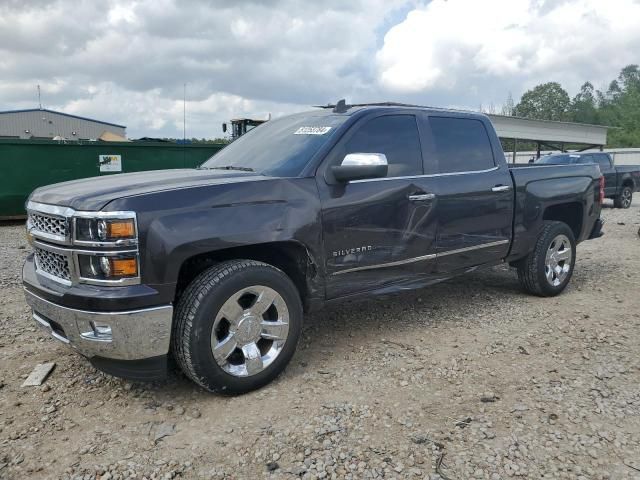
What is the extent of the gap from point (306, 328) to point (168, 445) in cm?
193

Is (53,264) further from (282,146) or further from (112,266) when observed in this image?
(282,146)

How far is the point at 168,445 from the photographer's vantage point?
109 inches

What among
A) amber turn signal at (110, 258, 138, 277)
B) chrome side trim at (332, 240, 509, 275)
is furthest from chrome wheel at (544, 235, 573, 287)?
amber turn signal at (110, 258, 138, 277)

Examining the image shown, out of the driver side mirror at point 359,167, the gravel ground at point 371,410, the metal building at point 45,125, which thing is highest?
the metal building at point 45,125

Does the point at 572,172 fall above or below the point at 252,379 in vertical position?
above

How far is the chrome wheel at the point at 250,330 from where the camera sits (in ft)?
10.3

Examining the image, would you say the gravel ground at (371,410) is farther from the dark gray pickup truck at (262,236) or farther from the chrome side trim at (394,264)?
the chrome side trim at (394,264)

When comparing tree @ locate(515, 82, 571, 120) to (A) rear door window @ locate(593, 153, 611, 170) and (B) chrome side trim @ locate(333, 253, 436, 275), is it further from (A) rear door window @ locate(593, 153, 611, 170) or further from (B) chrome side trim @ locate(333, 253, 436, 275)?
(B) chrome side trim @ locate(333, 253, 436, 275)

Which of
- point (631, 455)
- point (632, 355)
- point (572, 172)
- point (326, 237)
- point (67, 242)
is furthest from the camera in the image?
point (572, 172)

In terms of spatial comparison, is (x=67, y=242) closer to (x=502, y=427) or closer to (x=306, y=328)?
(x=306, y=328)

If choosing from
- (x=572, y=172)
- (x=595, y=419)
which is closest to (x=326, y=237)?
(x=595, y=419)

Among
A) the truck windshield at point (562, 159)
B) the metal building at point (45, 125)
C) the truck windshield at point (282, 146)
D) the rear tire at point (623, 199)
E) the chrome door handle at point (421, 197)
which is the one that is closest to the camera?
the truck windshield at point (282, 146)

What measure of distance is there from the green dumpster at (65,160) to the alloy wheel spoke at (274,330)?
32.9 feet

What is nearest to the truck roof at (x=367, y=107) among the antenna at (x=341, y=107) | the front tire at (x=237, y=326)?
the antenna at (x=341, y=107)
